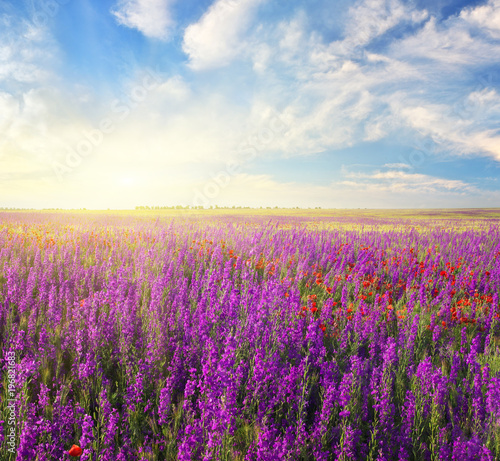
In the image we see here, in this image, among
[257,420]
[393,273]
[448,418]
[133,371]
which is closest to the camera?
[257,420]

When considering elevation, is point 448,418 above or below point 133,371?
below

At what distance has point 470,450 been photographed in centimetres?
157

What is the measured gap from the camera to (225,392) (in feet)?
5.32

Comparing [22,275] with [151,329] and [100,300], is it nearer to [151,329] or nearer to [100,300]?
[100,300]

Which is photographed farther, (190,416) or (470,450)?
(190,416)

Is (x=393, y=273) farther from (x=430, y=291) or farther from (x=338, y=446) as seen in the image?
(x=338, y=446)

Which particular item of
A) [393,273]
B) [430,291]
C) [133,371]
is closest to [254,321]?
[133,371]

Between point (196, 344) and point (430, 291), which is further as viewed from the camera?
point (430, 291)

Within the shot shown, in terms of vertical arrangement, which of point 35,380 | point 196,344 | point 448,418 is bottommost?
point 448,418

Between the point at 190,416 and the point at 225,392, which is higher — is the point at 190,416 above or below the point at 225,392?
below

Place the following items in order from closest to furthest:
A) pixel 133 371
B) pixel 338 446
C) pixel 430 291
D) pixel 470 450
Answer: pixel 470 450, pixel 338 446, pixel 133 371, pixel 430 291

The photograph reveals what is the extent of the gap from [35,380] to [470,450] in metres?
2.78

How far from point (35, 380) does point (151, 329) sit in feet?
2.79

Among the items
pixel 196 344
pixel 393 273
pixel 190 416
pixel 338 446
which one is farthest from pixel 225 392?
pixel 393 273
